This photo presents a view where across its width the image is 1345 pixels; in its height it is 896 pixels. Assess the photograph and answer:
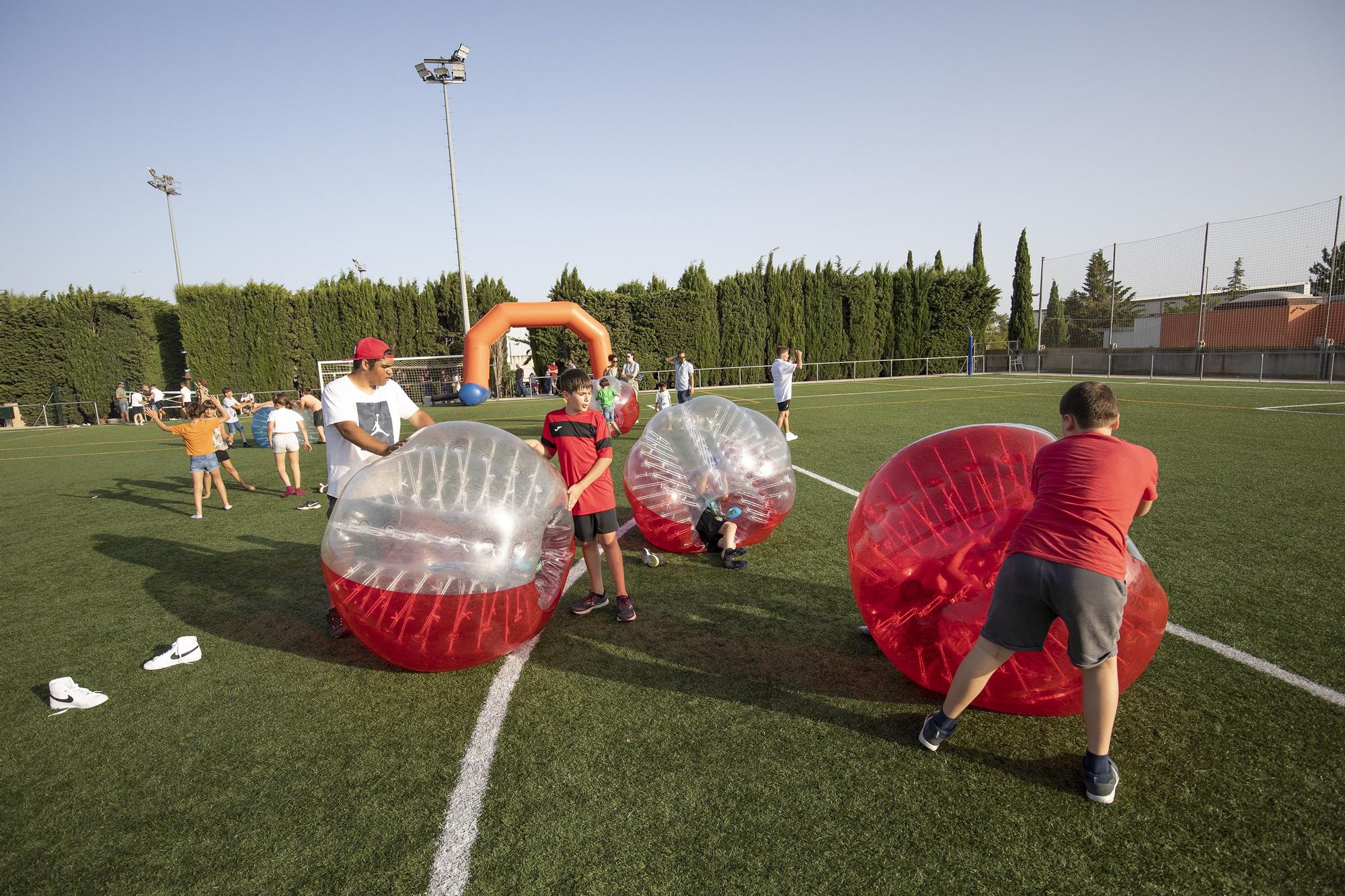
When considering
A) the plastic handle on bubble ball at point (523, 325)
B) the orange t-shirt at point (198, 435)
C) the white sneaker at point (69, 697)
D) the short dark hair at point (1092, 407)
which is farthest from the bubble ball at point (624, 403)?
the short dark hair at point (1092, 407)

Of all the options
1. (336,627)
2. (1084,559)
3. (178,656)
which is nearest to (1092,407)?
(1084,559)

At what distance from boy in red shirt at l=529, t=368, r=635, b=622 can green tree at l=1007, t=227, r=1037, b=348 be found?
4176 cm

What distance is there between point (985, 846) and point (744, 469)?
3.74 metres

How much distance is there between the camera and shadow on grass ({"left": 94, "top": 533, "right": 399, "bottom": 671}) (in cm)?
475

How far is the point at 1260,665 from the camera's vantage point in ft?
12.4

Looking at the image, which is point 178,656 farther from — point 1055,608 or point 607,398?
point 607,398

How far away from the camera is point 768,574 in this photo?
5.62 meters

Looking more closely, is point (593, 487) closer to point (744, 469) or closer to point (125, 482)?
point (744, 469)

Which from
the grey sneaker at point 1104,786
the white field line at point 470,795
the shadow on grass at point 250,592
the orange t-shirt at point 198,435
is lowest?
the white field line at point 470,795

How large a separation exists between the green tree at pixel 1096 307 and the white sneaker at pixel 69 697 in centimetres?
3850

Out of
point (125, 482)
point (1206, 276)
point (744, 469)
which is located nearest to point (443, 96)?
point (125, 482)

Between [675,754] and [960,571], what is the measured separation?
175 centimetres

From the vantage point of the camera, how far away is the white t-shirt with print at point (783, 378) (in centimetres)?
1309

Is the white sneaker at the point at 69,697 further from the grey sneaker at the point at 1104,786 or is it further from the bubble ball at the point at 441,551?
the grey sneaker at the point at 1104,786
